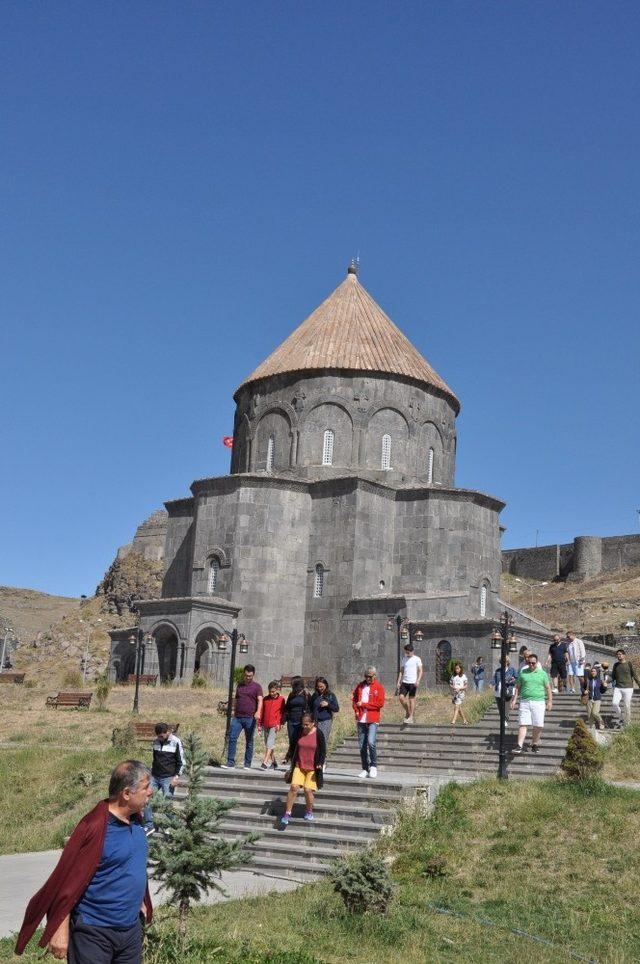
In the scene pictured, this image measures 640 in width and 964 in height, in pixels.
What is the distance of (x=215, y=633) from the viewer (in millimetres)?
29875

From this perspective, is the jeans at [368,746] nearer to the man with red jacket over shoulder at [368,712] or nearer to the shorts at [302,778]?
the man with red jacket over shoulder at [368,712]

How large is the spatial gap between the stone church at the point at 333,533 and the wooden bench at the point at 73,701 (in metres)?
3.94

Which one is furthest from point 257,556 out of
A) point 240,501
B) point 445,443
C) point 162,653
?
point 445,443

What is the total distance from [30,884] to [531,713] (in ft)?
23.1

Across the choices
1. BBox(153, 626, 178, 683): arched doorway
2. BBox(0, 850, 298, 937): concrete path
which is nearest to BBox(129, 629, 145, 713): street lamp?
BBox(153, 626, 178, 683): arched doorway

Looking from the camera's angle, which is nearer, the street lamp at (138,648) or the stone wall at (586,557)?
the street lamp at (138,648)

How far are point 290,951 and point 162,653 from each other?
24.3 meters

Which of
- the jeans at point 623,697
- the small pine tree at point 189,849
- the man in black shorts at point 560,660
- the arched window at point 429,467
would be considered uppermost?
the arched window at point 429,467

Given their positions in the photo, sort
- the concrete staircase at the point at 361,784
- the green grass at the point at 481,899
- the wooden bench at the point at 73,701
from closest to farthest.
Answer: the green grass at the point at 481,899
the concrete staircase at the point at 361,784
the wooden bench at the point at 73,701

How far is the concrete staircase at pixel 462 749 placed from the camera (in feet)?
45.8

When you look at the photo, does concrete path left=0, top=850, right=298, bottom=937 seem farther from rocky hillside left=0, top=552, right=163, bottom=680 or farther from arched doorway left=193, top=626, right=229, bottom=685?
rocky hillside left=0, top=552, right=163, bottom=680

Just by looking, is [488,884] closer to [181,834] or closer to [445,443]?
[181,834]

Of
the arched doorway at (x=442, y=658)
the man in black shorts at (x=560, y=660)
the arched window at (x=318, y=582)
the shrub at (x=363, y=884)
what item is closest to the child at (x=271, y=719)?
the shrub at (x=363, y=884)

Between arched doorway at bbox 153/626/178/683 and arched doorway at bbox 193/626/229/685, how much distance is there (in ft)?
2.18
